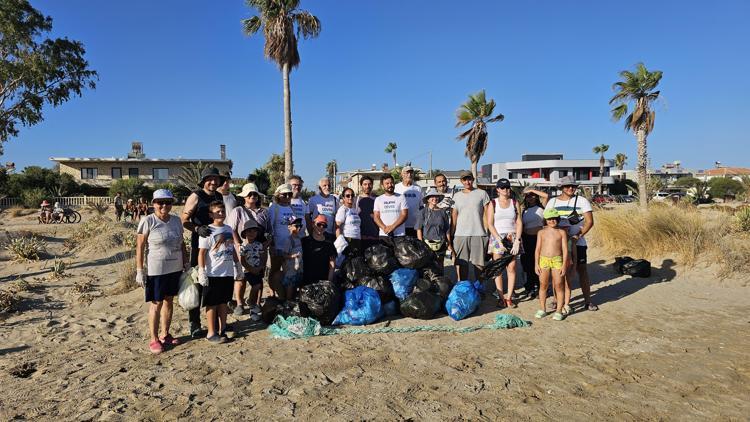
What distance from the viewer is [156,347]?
14.3 feet

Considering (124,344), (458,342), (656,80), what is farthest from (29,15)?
(656,80)

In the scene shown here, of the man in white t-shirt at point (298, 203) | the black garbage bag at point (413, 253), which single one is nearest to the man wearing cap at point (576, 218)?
the black garbage bag at point (413, 253)

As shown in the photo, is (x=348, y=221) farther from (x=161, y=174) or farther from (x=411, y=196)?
(x=161, y=174)

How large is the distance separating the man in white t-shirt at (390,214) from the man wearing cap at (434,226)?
10.5 inches

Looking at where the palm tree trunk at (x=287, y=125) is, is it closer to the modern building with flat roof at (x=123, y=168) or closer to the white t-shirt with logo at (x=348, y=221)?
the white t-shirt with logo at (x=348, y=221)

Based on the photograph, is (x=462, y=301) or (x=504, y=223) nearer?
(x=462, y=301)

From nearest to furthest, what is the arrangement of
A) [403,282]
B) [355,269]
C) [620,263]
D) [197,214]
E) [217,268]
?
[217,268] < [197,214] < [403,282] < [355,269] < [620,263]

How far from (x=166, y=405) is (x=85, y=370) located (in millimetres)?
1251

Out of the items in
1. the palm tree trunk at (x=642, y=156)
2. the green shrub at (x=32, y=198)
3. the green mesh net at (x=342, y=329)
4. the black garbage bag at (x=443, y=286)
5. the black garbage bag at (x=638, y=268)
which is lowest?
the green mesh net at (x=342, y=329)

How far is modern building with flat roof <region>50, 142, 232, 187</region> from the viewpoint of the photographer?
38469 millimetres

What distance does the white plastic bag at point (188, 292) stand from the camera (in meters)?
4.49

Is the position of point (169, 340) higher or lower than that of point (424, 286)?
lower

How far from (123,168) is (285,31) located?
28.8m

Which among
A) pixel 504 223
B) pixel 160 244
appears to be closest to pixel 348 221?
pixel 504 223
